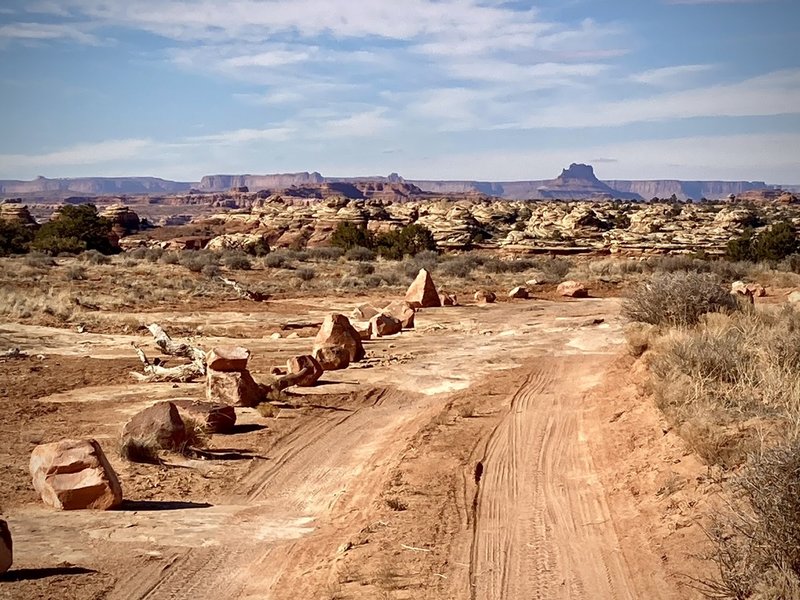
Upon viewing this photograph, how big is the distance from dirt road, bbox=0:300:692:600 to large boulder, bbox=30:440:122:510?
177 millimetres

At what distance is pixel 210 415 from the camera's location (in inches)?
478

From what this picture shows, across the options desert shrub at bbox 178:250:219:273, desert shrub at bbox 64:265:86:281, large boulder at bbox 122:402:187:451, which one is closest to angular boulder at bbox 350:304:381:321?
large boulder at bbox 122:402:187:451

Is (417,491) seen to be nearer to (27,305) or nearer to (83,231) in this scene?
(27,305)

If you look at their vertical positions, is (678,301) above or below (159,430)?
above

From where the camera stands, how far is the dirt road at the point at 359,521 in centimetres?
673

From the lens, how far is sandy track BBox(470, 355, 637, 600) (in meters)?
6.64

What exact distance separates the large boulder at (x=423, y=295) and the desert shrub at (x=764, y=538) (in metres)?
22.0

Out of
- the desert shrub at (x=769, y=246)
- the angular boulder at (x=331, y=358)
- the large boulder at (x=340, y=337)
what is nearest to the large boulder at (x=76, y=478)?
the angular boulder at (x=331, y=358)

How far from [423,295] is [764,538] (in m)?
22.7

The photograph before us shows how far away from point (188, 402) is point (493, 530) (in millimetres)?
6526

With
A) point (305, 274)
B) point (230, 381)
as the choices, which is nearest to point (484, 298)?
point (305, 274)

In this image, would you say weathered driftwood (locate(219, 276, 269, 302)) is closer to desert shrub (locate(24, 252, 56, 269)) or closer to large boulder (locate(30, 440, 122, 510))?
desert shrub (locate(24, 252, 56, 269))

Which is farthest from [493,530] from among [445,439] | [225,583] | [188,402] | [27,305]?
[27,305]

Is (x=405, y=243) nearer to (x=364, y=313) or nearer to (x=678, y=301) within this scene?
(x=364, y=313)
